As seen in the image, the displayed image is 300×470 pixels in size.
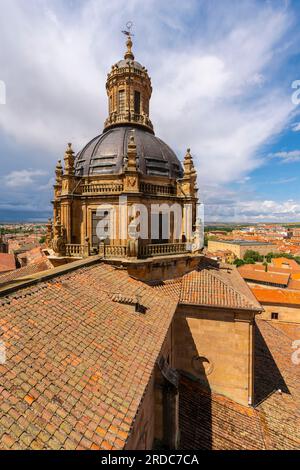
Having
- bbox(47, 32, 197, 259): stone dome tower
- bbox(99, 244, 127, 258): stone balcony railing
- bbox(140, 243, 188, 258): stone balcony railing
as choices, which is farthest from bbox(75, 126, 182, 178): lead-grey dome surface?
bbox(99, 244, 127, 258): stone balcony railing

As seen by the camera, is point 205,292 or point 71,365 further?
point 205,292

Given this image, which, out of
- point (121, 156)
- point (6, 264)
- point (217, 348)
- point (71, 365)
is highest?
point (121, 156)

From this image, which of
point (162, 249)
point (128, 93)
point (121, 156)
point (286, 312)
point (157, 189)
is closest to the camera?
point (162, 249)

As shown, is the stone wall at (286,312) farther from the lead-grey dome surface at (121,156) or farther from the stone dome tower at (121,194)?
the lead-grey dome surface at (121,156)

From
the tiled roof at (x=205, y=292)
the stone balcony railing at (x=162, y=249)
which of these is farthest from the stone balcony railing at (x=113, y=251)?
the tiled roof at (x=205, y=292)

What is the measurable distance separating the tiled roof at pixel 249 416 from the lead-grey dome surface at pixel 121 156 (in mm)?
12980

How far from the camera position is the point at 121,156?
16.7 m

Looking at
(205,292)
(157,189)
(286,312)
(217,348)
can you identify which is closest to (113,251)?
(157,189)

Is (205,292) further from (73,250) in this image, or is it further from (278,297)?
(278,297)

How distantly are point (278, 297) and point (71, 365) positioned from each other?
3106 cm

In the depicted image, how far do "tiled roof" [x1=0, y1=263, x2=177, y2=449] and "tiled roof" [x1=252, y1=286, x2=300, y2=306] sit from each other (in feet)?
83.1

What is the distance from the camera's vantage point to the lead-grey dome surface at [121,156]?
16734 millimetres

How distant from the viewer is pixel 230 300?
13.2 m

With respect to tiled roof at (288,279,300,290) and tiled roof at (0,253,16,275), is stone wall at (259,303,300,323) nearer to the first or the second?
tiled roof at (288,279,300,290)
